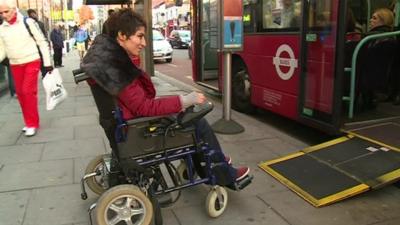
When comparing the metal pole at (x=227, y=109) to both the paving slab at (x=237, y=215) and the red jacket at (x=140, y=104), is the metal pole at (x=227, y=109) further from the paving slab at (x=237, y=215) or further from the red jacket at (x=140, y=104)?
the red jacket at (x=140, y=104)

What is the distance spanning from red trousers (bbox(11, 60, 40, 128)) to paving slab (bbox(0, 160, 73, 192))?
1436 millimetres

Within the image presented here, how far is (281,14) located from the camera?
5.81 m

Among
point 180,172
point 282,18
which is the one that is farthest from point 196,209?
point 282,18

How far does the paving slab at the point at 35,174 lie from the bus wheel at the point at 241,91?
123 inches

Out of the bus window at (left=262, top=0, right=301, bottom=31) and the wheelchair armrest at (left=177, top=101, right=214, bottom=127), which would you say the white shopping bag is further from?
the bus window at (left=262, top=0, right=301, bottom=31)

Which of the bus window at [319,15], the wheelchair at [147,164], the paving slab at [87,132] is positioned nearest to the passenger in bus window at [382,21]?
the bus window at [319,15]

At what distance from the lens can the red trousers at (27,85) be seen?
5977mm

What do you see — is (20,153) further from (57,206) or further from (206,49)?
(206,49)

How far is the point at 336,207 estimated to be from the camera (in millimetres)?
3691

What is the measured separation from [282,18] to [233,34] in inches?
28.4

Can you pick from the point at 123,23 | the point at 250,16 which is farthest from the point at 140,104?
the point at 250,16

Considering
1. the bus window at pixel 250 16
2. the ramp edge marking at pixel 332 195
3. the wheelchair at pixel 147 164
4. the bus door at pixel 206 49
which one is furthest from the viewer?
the bus door at pixel 206 49

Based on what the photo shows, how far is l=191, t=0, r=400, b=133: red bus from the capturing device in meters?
4.76

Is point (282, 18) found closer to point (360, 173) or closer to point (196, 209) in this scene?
point (360, 173)
